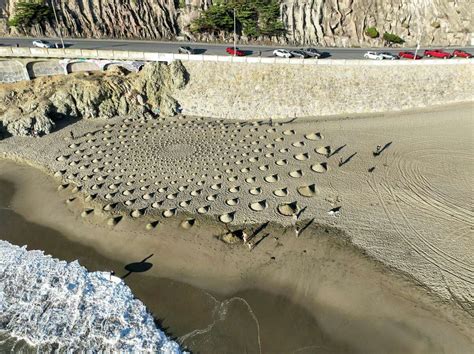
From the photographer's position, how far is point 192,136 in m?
44.6

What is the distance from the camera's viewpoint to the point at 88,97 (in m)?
46.7

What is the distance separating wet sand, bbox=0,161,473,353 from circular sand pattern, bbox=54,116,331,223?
2.87 meters

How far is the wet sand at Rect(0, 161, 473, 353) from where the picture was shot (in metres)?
23.4

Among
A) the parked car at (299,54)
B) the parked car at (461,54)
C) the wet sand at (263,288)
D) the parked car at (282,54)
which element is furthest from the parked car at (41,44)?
the parked car at (461,54)

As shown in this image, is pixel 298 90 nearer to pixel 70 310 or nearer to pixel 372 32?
pixel 372 32

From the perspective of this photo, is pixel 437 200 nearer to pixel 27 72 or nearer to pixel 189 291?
pixel 189 291

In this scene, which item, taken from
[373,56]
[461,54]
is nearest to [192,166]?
[373,56]

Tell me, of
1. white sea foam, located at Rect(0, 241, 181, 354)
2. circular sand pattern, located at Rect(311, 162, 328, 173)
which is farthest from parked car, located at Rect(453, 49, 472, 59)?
white sea foam, located at Rect(0, 241, 181, 354)

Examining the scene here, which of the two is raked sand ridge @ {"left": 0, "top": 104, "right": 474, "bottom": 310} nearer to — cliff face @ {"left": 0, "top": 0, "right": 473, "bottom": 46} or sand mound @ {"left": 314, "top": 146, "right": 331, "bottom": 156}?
sand mound @ {"left": 314, "top": 146, "right": 331, "bottom": 156}

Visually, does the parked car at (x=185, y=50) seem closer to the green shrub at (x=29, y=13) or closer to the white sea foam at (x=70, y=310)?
the green shrub at (x=29, y=13)

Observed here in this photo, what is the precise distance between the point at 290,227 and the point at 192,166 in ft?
48.7

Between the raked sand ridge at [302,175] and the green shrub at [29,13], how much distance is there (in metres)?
23.5

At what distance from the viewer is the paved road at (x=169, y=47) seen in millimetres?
52281

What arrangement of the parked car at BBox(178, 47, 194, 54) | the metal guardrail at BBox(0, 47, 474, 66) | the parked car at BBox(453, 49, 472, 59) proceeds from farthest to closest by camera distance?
the parked car at BBox(453, 49, 472, 59) < the parked car at BBox(178, 47, 194, 54) < the metal guardrail at BBox(0, 47, 474, 66)
